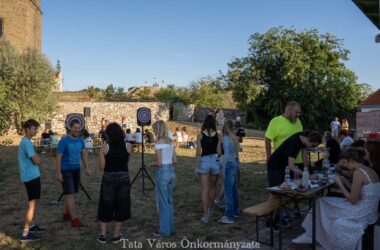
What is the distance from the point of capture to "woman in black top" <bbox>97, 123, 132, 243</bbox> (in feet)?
16.1

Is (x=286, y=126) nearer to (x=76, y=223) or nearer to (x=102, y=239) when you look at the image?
(x=102, y=239)

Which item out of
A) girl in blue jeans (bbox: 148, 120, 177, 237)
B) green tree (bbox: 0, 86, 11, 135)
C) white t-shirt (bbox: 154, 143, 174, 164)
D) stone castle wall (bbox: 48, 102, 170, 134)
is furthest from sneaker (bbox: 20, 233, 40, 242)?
stone castle wall (bbox: 48, 102, 170, 134)

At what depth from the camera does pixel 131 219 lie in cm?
649

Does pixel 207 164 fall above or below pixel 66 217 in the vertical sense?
above

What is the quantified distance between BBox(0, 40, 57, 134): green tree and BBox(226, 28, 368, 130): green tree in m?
14.6

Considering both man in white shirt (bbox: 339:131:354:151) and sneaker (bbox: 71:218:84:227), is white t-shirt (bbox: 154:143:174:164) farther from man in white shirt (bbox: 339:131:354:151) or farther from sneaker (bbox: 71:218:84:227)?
man in white shirt (bbox: 339:131:354:151)

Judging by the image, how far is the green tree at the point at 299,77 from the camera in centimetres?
3008

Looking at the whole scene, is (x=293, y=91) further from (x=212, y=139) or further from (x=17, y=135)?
(x=212, y=139)

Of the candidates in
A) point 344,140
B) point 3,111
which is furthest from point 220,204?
point 3,111

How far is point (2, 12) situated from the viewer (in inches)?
1298

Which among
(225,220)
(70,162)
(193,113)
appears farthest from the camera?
(193,113)

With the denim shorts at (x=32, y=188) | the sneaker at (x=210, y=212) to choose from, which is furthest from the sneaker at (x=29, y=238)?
the sneaker at (x=210, y=212)

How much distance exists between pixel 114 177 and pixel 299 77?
27148 mm

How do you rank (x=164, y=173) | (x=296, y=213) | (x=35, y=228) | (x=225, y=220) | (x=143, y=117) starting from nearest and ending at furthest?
1. (x=164, y=173)
2. (x=35, y=228)
3. (x=225, y=220)
4. (x=296, y=213)
5. (x=143, y=117)
